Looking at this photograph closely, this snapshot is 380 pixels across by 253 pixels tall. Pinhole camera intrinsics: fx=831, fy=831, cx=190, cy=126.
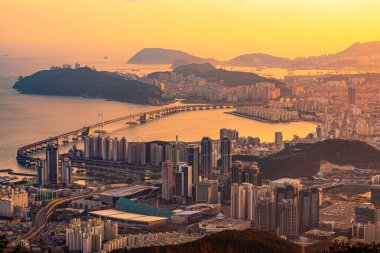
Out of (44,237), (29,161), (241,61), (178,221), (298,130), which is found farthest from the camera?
(241,61)

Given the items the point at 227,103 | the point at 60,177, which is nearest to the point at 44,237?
the point at 60,177

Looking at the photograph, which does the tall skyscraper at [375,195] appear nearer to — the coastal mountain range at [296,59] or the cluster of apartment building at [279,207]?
the cluster of apartment building at [279,207]

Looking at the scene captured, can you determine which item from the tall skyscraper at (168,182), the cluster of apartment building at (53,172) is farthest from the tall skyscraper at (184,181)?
the cluster of apartment building at (53,172)

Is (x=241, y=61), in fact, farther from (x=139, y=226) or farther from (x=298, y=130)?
(x=139, y=226)

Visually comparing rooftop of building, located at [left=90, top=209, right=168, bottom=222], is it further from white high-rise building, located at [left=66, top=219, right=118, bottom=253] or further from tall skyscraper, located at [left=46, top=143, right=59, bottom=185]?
tall skyscraper, located at [left=46, top=143, right=59, bottom=185]

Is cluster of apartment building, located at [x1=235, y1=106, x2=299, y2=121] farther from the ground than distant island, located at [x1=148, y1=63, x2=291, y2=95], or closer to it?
closer to it

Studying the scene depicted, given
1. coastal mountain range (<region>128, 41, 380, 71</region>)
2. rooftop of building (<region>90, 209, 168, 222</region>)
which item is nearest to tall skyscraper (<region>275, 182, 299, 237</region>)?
rooftop of building (<region>90, 209, 168, 222</region>)

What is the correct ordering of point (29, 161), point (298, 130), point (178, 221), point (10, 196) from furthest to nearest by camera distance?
point (298, 130) → point (29, 161) → point (10, 196) → point (178, 221)

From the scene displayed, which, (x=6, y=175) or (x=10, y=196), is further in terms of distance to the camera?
(x=6, y=175)
